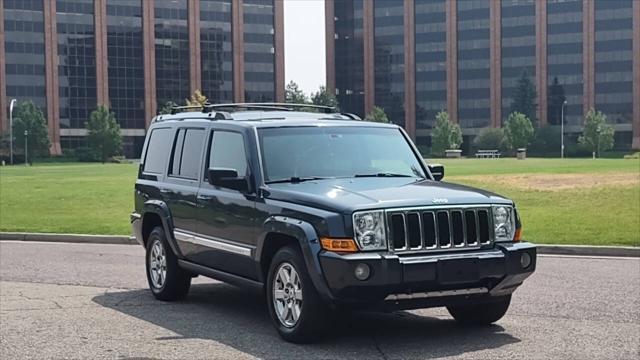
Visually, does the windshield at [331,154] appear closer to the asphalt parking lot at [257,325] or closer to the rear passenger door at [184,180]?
the rear passenger door at [184,180]

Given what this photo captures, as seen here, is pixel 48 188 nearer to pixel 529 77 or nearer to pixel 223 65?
pixel 223 65

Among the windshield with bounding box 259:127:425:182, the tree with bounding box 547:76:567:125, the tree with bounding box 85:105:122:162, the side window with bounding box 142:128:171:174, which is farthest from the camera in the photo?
the tree with bounding box 547:76:567:125

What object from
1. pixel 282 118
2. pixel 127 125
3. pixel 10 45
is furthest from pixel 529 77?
pixel 282 118

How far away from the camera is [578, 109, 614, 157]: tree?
11312cm

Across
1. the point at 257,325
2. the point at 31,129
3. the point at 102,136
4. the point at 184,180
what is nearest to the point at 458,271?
the point at 257,325

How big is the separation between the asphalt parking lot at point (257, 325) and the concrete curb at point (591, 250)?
2.47 metres

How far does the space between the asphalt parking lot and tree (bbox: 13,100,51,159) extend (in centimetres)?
9793

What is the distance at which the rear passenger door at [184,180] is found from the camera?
862 cm

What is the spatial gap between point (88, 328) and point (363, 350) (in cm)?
265

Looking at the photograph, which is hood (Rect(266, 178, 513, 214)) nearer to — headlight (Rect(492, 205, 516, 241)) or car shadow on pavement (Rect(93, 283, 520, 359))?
headlight (Rect(492, 205, 516, 241))

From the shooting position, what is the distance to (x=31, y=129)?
104 m

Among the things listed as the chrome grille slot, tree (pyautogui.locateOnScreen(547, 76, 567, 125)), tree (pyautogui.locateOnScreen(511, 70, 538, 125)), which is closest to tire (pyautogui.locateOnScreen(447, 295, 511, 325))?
the chrome grille slot

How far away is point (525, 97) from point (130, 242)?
11499 centimetres

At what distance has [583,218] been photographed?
18.3 m
